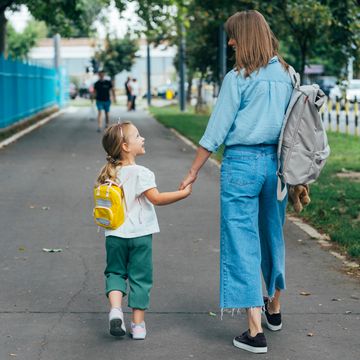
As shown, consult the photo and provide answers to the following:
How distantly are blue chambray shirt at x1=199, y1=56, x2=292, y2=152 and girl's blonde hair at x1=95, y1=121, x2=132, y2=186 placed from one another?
1.47 feet

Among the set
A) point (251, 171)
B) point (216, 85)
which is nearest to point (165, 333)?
point (251, 171)

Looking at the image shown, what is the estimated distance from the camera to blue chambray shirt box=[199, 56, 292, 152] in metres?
5.14

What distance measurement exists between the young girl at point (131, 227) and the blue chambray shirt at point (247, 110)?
36cm

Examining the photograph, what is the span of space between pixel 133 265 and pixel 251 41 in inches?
55.4

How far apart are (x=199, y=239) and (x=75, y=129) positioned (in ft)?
64.5

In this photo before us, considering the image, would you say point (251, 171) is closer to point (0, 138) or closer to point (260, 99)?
point (260, 99)

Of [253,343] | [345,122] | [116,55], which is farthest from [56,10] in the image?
Result: [116,55]

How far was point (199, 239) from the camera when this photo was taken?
349 inches

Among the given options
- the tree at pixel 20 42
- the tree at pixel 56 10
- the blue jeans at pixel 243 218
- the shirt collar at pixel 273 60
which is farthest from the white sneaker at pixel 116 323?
the tree at pixel 20 42

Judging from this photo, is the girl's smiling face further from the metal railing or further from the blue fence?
the blue fence

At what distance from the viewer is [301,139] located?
5152mm

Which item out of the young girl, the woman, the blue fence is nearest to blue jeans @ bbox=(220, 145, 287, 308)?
the woman

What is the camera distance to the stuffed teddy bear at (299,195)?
5.34 metres

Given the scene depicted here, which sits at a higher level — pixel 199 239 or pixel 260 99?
pixel 260 99
